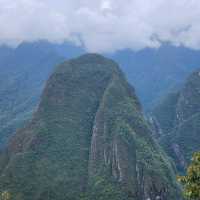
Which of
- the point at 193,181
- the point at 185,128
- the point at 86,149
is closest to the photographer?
the point at 193,181

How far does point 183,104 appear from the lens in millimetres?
192250

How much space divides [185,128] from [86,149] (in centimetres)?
8213

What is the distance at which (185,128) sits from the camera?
17350cm

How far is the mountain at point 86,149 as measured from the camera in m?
86.8

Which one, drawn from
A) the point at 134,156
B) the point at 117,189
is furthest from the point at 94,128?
the point at 117,189

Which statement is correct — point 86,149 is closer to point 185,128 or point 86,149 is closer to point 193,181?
point 193,181

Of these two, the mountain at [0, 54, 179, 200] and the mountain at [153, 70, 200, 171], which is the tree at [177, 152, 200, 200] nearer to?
the mountain at [0, 54, 179, 200]

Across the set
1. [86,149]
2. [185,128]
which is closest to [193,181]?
[86,149]

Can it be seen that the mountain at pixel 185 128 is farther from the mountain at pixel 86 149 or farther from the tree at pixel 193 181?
the tree at pixel 193 181

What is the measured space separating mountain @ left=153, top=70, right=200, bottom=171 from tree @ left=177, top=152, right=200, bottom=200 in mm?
138158

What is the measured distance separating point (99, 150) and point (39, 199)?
2066 centimetres

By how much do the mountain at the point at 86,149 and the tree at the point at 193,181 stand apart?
211ft

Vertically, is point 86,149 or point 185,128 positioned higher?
point 185,128

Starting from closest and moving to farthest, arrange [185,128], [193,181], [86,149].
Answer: [193,181] < [86,149] < [185,128]
